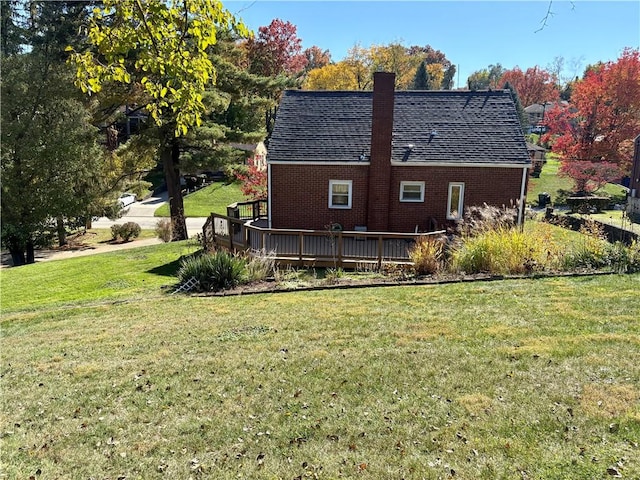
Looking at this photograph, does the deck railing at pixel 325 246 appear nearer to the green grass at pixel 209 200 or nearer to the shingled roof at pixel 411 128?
the shingled roof at pixel 411 128

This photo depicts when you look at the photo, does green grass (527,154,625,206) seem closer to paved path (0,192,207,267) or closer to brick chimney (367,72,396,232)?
brick chimney (367,72,396,232)

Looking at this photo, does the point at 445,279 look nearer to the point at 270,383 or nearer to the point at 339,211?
the point at 270,383

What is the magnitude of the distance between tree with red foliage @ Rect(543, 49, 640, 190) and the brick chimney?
2593cm

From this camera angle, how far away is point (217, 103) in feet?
61.8

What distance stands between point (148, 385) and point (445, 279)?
6.65 m

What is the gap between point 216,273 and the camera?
1073 cm

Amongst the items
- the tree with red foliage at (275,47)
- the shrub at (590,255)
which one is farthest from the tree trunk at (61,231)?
the tree with red foliage at (275,47)

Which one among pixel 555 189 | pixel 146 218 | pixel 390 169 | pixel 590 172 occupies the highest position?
pixel 590 172

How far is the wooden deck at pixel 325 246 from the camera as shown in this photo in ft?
40.3

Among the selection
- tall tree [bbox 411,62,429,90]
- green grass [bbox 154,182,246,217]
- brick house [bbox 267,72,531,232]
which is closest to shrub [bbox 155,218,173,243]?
brick house [bbox 267,72,531,232]

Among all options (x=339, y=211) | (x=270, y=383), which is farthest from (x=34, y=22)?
(x=270, y=383)

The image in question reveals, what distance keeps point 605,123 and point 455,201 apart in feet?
95.5

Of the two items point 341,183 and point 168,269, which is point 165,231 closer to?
point 168,269

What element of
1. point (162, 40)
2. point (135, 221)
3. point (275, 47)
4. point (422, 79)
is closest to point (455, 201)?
point (162, 40)
